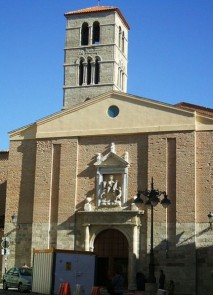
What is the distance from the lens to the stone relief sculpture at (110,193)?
36.1 metres

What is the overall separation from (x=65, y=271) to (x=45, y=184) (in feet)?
34.7

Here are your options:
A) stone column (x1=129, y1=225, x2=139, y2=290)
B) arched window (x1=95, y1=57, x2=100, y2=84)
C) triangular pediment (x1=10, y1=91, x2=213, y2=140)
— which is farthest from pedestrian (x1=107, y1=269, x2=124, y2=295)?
arched window (x1=95, y1=57, x2=100, y2=84)

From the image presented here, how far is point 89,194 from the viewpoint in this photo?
36906mm

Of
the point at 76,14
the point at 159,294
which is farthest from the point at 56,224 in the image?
the point at 76,14

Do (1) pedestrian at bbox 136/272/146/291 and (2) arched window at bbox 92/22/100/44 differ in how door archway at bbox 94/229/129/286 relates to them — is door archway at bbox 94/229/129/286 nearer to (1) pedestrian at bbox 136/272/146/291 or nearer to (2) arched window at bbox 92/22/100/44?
(1) pedestrian at bbox 136/272/146/291

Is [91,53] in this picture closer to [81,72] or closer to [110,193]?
[81,72]

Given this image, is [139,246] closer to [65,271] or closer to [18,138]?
[65,271]

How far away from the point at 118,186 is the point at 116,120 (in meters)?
3.96

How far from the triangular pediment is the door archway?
5.97 m

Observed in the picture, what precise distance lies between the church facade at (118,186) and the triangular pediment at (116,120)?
58mm

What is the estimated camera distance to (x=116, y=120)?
3738cm

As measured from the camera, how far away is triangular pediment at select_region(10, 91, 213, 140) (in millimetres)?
35906

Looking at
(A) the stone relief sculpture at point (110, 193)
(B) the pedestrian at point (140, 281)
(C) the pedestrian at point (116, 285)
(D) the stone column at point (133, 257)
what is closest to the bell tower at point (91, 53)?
(A) the stone relief sculpture at point (110, 193)

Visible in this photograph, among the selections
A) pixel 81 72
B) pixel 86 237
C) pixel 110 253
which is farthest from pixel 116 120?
pixel 81 72
